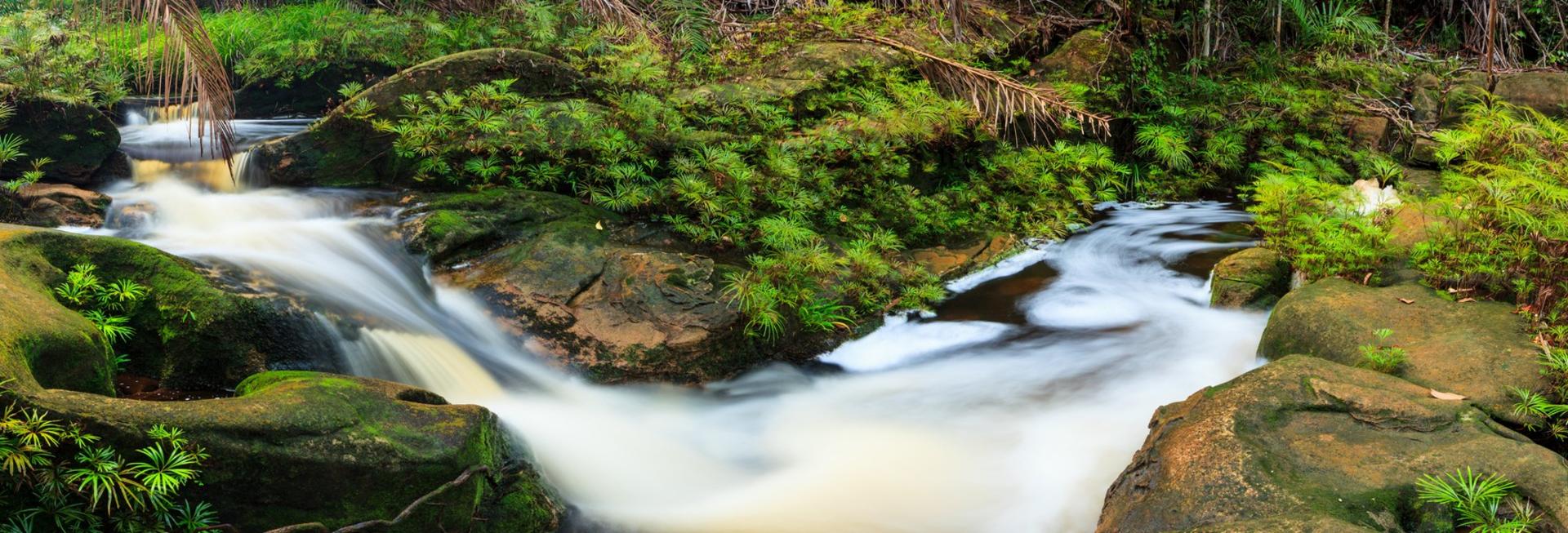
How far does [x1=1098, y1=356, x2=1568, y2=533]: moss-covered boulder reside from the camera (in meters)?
3.18

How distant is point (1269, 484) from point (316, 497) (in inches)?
121

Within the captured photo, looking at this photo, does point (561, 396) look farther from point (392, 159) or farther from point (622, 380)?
point (392, 159)

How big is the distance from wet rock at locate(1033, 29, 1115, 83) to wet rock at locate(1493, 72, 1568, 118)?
10.9 feet

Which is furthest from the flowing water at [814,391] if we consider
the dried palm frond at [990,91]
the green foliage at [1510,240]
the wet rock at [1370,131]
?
the wet rock at [1370,131]

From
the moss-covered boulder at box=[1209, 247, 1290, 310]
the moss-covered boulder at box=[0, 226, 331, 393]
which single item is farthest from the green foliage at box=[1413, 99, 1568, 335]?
the moss-covered boulder at box=[0, 226, 331, 393]

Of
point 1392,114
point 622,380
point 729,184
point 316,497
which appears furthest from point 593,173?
point 1392,114

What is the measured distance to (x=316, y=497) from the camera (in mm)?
3168

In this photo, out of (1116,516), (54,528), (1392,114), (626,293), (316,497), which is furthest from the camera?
(1392,114)

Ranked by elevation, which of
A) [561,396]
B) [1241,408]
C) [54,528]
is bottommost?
[561,396]

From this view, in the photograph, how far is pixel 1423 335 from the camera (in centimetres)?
439

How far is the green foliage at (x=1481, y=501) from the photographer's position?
10.1 feet

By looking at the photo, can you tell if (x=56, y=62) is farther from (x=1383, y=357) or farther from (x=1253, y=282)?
(x=1383, y=357)

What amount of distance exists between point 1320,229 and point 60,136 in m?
7.72

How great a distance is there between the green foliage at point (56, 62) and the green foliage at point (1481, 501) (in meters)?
7.87
